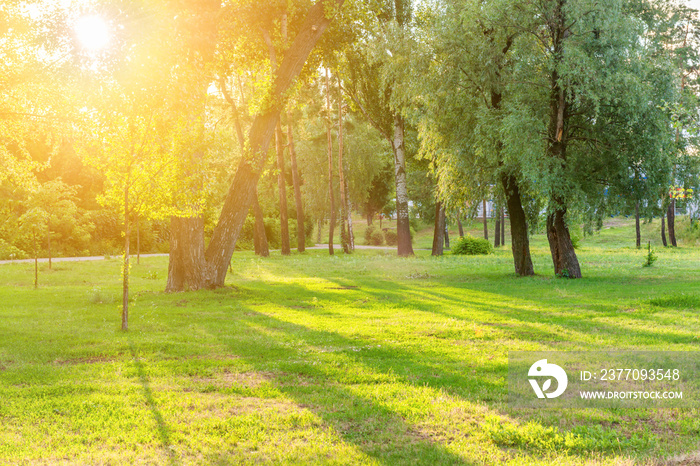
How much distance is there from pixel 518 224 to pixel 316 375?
14.4 meters

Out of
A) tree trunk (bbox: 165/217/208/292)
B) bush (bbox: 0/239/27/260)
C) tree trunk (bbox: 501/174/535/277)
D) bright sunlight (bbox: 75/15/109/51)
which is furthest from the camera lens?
bush (bbox: 0/239/27/260)

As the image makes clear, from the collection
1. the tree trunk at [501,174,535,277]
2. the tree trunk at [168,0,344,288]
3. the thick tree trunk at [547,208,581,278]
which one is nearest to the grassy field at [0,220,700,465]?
the tree trunk at [168,0,344,288]

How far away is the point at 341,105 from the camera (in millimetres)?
34250

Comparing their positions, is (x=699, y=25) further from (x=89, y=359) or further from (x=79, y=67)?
(x=89, y=359)

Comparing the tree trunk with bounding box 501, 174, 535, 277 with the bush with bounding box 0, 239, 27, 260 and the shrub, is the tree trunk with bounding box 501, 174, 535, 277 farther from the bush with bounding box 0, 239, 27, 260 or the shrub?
the shrub

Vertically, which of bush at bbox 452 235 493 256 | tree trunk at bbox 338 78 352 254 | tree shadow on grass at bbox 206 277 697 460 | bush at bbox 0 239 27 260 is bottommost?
tree shadow on grass at bbox 206 277 697 460

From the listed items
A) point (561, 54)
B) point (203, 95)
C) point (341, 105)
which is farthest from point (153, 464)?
point (341, 105)

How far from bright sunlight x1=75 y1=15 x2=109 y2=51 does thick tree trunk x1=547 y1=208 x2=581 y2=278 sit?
14.8m

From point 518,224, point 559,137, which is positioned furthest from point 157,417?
point 518,224

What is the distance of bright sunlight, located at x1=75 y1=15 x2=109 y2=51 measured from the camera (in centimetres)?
1449

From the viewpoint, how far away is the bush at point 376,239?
1986 inches

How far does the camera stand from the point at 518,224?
19.7m

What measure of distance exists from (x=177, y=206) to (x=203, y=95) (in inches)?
116

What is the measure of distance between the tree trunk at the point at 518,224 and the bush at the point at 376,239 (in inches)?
1205
